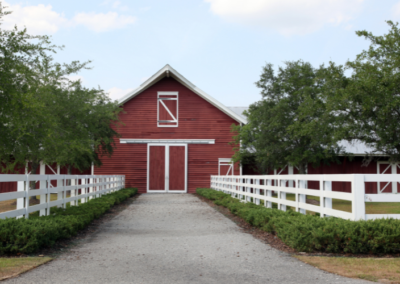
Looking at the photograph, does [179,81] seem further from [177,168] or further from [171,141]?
[177,168]

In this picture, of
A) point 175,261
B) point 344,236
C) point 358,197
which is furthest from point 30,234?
point 358,197

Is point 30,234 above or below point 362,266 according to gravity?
above

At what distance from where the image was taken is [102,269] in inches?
220

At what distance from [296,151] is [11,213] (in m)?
17.1

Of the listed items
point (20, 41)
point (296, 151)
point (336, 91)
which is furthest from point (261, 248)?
point (296, 151)

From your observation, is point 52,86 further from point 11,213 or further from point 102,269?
point 102,269

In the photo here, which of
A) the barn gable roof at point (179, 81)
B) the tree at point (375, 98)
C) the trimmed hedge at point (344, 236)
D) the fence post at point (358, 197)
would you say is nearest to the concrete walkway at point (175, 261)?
the trimmed hedge at point (344, 236)

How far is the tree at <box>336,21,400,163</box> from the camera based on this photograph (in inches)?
638

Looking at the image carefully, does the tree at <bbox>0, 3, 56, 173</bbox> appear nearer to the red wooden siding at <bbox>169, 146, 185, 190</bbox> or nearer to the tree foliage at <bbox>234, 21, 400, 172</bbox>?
the tree foliage at <bbox>234, 21, 400, 172</bbox>

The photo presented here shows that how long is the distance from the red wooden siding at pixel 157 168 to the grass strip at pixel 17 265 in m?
20.5

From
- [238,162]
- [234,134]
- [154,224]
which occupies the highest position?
[234,134]

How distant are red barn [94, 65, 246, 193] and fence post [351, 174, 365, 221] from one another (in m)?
19.8

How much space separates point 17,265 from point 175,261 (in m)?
2.08

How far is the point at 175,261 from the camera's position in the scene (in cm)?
607
